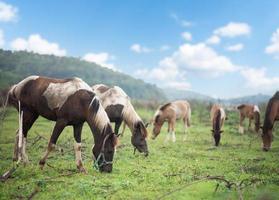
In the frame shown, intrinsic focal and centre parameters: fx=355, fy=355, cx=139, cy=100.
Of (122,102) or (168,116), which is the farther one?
(168,116)

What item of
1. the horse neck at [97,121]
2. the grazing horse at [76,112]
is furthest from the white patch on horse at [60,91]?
the horse neck at [97,121]

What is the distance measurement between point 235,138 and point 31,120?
13744 mm

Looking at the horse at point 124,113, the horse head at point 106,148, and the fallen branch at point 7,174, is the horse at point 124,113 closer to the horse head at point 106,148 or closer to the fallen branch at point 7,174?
the horse head at point 106,148

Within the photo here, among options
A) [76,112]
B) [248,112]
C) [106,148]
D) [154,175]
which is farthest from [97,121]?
[248,112]

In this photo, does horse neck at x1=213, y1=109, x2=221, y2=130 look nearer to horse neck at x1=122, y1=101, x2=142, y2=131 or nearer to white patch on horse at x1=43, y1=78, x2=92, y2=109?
horse neck at x1=122, y1=101, x2=142, y2=131

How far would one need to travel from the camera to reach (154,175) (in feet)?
30.2

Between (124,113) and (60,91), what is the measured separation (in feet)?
12.9

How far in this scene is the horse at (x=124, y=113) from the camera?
12.7 meters

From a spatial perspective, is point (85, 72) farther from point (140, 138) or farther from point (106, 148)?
point (106, 148)

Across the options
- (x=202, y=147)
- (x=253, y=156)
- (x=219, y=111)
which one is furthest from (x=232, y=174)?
(x=219, y=111)

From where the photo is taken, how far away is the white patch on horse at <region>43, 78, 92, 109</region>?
30.5ft

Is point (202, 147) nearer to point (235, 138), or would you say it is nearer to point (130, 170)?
point (235, 138)

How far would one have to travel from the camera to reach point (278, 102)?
15484 mm

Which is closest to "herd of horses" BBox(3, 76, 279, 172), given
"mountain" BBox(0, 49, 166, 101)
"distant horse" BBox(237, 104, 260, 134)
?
"distant horse" BBox(237, 104, 260, 134)
